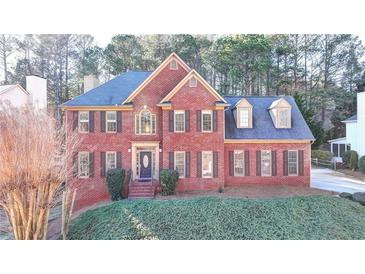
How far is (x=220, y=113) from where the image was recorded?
24.4ft

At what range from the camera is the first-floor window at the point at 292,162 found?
25.1 feet

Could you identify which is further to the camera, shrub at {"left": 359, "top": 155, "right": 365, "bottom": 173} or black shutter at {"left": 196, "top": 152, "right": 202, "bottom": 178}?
black shutter at {"left": 196, "top": 152, "right": 202, "bottom": 178}

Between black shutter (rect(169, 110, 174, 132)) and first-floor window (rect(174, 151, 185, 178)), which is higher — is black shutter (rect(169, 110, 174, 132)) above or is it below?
above

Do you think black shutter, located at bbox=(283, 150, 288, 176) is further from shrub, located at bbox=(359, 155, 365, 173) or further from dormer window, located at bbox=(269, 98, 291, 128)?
shrub, located at bbox=(359, 155, 365, 173)

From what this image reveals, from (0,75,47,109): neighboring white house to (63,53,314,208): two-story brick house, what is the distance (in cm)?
80

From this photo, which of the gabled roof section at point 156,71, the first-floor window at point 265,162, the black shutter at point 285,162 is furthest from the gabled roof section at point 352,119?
the gabled roof section at point 156,71

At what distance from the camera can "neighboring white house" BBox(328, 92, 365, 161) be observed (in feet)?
24.0

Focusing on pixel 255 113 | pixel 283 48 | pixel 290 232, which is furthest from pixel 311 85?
pixel 290 232

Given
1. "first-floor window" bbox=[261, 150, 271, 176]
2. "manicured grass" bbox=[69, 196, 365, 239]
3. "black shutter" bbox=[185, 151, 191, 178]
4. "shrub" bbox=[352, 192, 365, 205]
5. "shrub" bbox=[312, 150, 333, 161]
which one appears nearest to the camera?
"manicured grass" bbox=[69, 196, 365, 239]

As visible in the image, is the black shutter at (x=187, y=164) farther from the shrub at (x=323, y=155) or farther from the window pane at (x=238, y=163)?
the shrub at (x=323, y=155)

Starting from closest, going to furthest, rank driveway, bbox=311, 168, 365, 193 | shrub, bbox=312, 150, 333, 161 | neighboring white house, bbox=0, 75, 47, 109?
1. neighboring white house, bbox=0, 75, 47, 109
2. driveway, bbox=311, 168, 365, 193
3. shrub, bbox=312, 150, 333, 161

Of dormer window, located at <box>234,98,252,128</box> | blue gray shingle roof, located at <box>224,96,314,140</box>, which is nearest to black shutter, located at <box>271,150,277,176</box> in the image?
blue gray shingle roof, located at <box>224,96,314,140</box>

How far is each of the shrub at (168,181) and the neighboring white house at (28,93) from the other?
3612 millimetres
